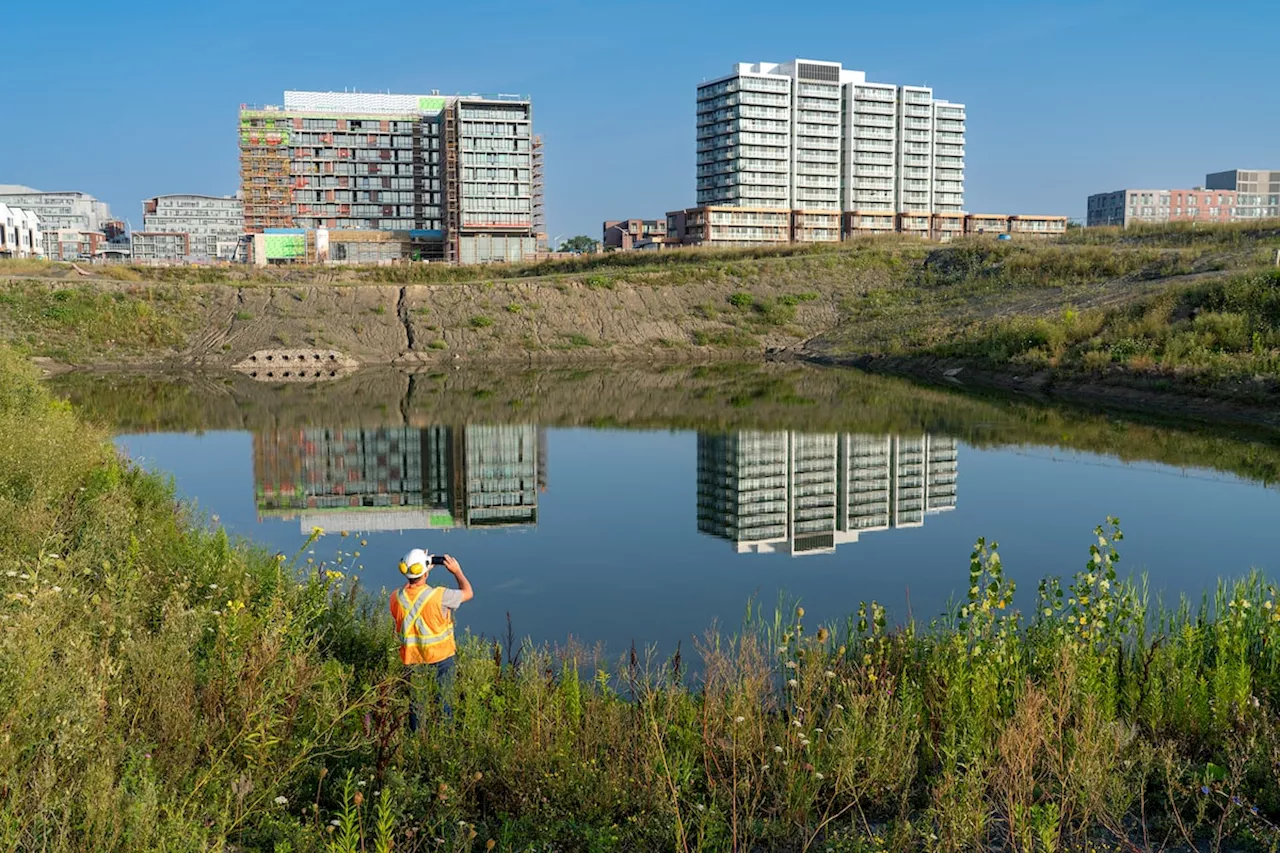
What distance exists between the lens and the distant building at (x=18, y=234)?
106 m

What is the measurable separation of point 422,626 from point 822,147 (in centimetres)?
14896

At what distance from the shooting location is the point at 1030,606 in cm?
1324

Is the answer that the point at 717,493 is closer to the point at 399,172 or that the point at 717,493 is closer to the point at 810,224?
the point at 399,172

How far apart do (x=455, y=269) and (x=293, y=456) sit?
5279cm

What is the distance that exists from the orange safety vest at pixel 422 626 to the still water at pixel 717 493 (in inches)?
120

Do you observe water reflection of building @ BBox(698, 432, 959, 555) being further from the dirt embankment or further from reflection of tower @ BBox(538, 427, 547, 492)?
the dirt embankment

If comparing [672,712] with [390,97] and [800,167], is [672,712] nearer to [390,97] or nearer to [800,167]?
[390,97]

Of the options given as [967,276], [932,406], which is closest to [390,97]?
[967,276]

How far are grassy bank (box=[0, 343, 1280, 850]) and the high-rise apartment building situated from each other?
132 meters

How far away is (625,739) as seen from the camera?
26.8 feet

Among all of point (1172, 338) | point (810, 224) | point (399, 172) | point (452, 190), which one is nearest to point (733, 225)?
point (810, 224)

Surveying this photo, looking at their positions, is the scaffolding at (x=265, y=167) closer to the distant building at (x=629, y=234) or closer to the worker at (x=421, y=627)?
the distant building at (x=629, y=234)

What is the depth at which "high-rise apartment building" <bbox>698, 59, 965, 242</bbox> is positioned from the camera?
14400cm

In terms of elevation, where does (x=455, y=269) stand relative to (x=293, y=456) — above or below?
above
